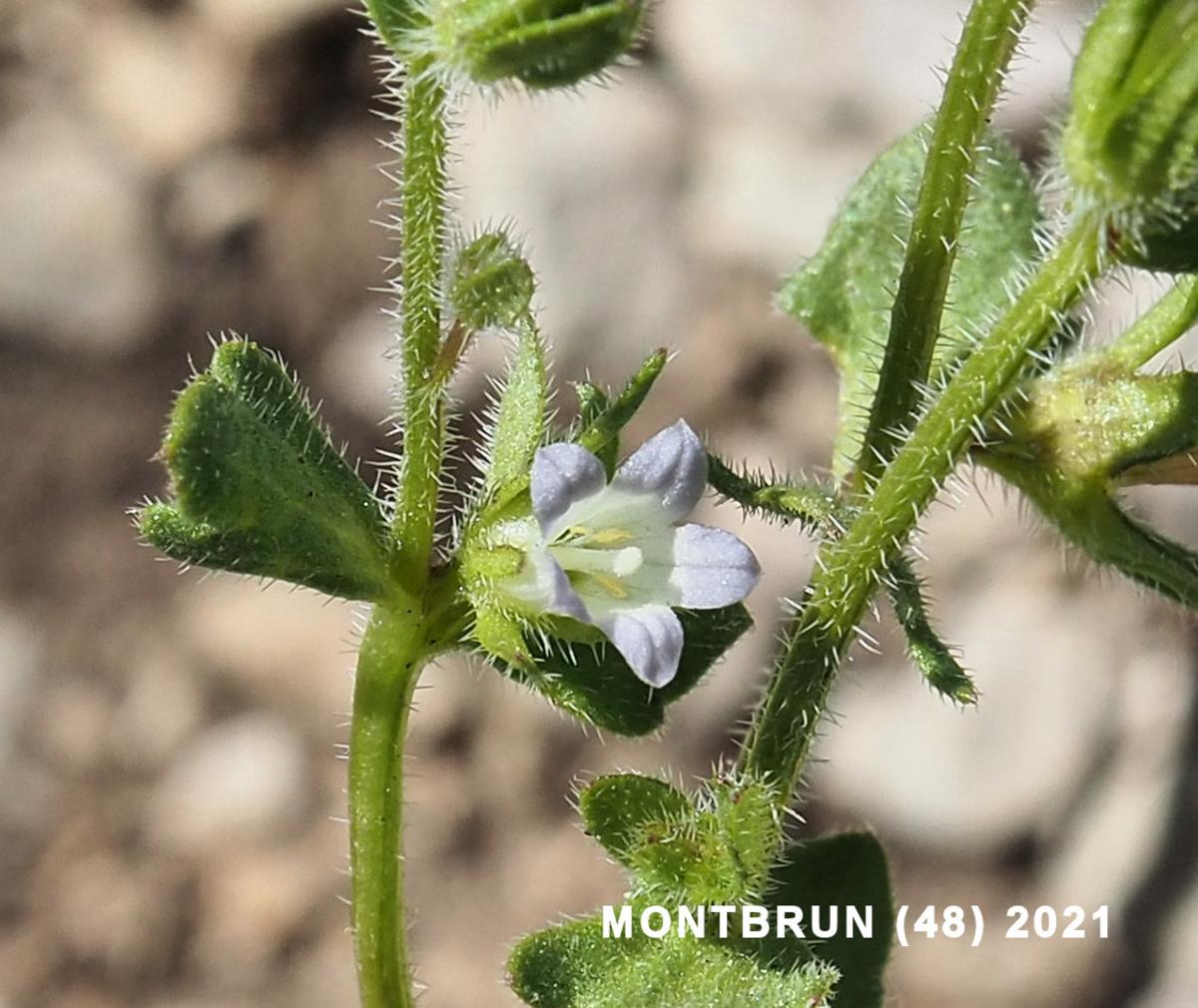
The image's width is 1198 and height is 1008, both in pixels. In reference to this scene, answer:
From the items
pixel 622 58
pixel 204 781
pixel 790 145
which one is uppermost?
pixel 790 145

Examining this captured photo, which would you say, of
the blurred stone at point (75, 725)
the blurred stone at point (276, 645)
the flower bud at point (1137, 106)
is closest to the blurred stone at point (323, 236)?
the blurred stone at point (276, 645)

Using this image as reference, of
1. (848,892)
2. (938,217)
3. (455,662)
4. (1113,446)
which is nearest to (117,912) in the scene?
(455,662)

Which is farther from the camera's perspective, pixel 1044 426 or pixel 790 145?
pixel 790 145

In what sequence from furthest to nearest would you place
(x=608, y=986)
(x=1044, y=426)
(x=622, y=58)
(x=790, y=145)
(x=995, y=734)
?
(x=790, y=145) → (x=995, y=734) → (x=1044, y=426) → (x=608, y=986) → (x=622, y=58)

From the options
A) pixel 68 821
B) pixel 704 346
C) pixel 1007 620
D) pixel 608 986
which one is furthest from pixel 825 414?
pixel 608 986

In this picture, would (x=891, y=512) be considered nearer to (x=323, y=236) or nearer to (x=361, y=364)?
(x=361, y=364)

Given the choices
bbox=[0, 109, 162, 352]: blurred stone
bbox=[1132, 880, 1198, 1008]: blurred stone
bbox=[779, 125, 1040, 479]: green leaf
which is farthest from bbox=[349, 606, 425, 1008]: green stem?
bbox=[1132, 880, 1198, 1008]: blurred stone

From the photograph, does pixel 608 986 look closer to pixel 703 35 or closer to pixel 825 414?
pixel 825 414
